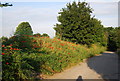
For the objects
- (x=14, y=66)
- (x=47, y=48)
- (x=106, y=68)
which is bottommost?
(x=106, y=68)

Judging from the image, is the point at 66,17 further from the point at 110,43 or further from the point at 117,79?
the point at 110,43

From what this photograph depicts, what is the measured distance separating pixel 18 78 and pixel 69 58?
4.66 metres

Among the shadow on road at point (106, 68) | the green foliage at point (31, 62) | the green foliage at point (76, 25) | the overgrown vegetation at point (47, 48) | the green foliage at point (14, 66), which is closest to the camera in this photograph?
the green foliage at point (14, 66)

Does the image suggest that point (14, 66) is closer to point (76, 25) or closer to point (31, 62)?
point (31, 62)

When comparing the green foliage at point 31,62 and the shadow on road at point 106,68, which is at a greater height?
the green foliage at point 31,62

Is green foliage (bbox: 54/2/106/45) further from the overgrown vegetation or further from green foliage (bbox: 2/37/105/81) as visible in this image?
green foliage (bbox: 2/37/105/81)

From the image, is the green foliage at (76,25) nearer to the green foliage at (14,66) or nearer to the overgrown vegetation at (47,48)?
the overgrown vegetation at (47,48)

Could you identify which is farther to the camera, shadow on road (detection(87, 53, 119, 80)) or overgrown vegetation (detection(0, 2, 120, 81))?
shadow on road (detection(87, 53, 119, 80))

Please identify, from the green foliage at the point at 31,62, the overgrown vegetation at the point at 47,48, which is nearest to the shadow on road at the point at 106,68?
the overgrown vegetation at the point at 47,48

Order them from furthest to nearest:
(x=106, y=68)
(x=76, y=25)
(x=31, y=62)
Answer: (x=76, y=25) < (x=106, y=68) < (x=31, y=62)

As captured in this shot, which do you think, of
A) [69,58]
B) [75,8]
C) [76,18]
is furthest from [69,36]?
[69,58]

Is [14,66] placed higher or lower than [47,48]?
higher

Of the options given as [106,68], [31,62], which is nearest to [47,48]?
[31,62]

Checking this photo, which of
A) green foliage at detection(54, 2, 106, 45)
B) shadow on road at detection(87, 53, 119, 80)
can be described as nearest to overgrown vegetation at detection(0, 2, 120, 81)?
green foliage at detection(54, 2, 106, 45)
